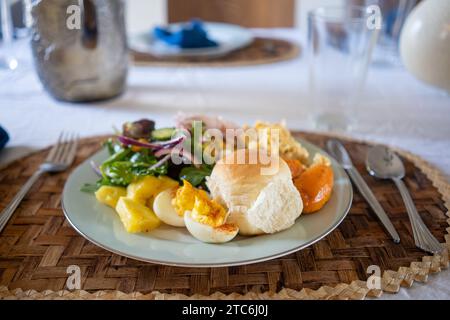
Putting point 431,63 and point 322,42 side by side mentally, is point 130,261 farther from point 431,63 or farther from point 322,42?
point 431,63

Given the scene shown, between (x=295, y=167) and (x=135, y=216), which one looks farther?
(x=295, y=167)

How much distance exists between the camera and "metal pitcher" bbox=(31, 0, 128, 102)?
120 cm

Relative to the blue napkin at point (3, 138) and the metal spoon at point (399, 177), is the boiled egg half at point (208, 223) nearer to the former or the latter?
the metal spoon at point (399, 177)

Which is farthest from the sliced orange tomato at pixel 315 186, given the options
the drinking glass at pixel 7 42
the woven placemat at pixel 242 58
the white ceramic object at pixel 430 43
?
the drinking glass at pixel 7 42

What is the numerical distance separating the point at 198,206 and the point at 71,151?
18.9 inches

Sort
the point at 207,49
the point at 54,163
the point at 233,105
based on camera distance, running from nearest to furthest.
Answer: the point at 54,163 → the point at 233,105 → the point at 207,49

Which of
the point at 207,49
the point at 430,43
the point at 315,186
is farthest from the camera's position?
the point at 207,49

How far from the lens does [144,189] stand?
815 millimetres

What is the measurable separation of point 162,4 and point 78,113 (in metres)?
1.79

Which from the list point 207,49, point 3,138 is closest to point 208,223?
point 3,138

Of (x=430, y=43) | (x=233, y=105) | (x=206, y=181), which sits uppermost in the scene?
(x=430, y=43)

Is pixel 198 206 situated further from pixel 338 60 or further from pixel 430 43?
pixel 430 43

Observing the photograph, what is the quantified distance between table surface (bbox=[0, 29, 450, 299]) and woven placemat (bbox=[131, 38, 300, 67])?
0.10ft

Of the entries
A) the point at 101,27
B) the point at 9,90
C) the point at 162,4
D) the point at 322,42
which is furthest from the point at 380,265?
the point at 162,4
